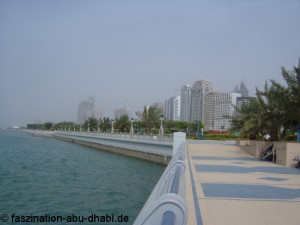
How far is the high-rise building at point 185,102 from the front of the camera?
4294 inches

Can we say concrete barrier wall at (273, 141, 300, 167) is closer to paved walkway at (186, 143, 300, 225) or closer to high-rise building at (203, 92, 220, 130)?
paved walkway at (186, 143, 300, 225)

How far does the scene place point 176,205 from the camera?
2.28 metres

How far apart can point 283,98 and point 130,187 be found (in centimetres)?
898

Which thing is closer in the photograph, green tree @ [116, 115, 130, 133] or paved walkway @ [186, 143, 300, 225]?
paved walkway @ [186, 143, 300, 225]

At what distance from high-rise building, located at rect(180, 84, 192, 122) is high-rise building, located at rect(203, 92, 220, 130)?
29.3 ft

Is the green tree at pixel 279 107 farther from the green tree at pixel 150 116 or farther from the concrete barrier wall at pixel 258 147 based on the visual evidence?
the green tree at pixel 150 116

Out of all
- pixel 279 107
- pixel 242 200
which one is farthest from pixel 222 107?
pixel 242 200

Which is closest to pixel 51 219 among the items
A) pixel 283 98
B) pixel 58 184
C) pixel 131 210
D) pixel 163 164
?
pixel 131 210

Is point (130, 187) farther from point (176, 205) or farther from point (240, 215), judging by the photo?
point (176, 205)

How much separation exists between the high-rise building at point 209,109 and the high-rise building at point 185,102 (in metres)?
8.93

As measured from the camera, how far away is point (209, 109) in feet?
324

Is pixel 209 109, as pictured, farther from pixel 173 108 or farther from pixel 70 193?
pixel 70 193

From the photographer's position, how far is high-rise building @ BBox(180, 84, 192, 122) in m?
109

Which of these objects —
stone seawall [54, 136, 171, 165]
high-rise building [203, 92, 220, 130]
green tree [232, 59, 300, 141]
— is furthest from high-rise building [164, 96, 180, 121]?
green tree [232, 59, 300, 141]
